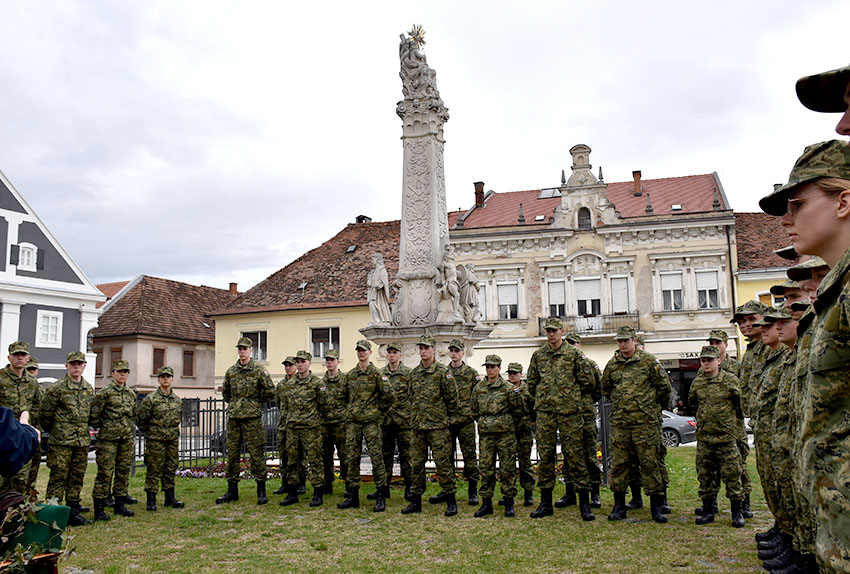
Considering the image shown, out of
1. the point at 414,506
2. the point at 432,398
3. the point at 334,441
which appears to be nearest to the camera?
the point at 414,506

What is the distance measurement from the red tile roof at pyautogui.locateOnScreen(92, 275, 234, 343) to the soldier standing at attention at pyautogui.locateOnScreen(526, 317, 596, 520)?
95.8 ft

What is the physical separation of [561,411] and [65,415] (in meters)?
6.16

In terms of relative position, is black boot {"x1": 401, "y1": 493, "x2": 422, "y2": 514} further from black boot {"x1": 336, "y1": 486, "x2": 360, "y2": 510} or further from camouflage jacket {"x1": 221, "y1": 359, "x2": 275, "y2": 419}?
camouflage jacket {"x1": 221, "y1": 359, "x2": 275, "y2": 419}

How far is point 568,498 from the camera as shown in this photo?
9.63 metres

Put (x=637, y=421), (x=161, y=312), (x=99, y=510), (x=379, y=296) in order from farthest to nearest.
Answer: (x=161, y=312) < (x=379, y=296) < (x=99, y=510) < (x=637, y=421)

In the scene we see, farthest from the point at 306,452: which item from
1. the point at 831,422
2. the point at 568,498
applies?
the point at 831,422

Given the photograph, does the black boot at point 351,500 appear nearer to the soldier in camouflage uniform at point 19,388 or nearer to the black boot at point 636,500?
the black boot at point 636,500

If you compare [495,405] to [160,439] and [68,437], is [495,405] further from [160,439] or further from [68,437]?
[68,437]

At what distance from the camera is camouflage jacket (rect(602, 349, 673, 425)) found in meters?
8.49

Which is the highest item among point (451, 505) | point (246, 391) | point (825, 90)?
point (825, 90)

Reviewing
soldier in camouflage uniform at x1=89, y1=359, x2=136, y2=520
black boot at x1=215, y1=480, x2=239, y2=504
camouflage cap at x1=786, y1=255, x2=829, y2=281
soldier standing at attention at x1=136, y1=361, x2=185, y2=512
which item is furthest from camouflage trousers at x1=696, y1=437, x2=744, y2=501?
soldier in camouflage uniform at x1=89, y1=359, x2=136, y2=520

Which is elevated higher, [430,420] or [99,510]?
[430,420]

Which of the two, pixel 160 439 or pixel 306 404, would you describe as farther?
pixel 306 404

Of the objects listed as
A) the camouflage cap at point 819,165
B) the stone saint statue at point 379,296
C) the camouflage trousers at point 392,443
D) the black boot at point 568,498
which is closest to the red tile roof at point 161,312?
the stone saint statue at point 379,296
